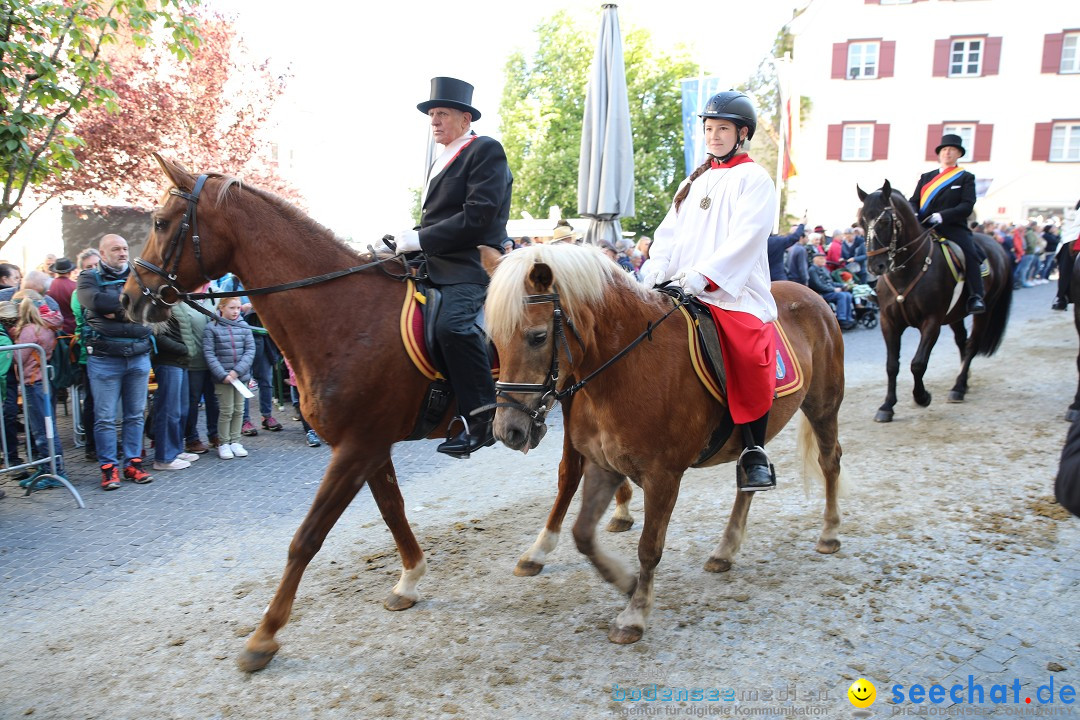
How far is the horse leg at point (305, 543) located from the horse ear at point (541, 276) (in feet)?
4.64

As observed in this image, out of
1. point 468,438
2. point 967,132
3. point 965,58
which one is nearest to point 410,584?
point 468,438

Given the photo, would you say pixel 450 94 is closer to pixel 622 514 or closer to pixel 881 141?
pixel 622 514

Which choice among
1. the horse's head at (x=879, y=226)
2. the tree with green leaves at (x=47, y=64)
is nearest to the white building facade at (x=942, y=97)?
the horse's head at (x=879, y=226)

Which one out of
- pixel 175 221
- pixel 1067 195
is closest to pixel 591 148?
pixel 175 221

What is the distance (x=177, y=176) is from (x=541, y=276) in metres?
2.08

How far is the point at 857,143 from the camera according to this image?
3159cm

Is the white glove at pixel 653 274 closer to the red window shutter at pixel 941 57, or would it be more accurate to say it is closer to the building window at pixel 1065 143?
the red window shutter at pixel 941 57

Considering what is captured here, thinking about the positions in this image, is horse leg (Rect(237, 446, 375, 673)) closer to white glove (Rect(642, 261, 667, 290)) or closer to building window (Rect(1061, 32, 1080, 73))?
white glove (Rect(642, 261, 667, 290))

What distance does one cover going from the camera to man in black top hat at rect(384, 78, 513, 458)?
399 cm

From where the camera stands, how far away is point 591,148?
435 inches

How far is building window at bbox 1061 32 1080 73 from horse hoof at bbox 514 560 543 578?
3528cm

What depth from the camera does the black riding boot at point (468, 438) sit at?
4.11m

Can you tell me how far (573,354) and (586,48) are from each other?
103 ft

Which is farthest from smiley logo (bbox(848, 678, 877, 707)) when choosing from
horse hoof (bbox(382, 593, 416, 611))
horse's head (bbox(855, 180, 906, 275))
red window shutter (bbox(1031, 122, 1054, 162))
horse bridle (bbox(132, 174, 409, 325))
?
red window shutter (bbox(1031, 122, 1054, 162))
